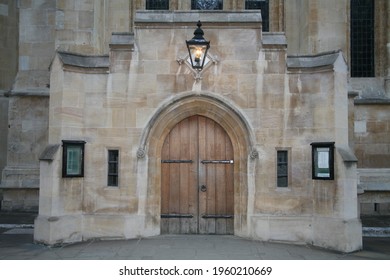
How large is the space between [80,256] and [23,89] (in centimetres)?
715

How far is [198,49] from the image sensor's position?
766 cm

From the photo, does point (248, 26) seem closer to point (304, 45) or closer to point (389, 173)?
point (304, 45)

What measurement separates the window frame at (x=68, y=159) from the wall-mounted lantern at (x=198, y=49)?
2.99 metres

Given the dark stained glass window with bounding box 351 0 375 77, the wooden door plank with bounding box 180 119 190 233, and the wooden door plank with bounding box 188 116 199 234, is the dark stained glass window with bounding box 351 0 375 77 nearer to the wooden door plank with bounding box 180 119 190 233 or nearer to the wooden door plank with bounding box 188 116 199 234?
the wooden door plank with bounding box 188 116 199 234

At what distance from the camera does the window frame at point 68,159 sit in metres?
7.80

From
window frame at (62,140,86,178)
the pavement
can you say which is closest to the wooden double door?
the pavement

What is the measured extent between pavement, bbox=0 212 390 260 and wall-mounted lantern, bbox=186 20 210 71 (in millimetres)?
3734

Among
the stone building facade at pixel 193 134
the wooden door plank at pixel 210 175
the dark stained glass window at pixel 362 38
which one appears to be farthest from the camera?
the dark stained glass window at pixel 362 38

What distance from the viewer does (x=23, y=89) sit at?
11797mm

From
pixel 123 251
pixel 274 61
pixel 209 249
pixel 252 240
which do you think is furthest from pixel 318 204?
pixel 123 251

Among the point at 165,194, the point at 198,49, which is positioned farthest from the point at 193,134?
the point at 198,49

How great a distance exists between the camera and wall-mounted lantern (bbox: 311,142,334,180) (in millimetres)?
7555

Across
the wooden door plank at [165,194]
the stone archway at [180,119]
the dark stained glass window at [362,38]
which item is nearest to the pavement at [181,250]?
the wooden door plank at [165,194]

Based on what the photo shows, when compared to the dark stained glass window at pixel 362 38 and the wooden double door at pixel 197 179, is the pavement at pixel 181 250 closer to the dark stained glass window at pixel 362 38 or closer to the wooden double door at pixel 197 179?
the wooden double door at pixel 197 179
